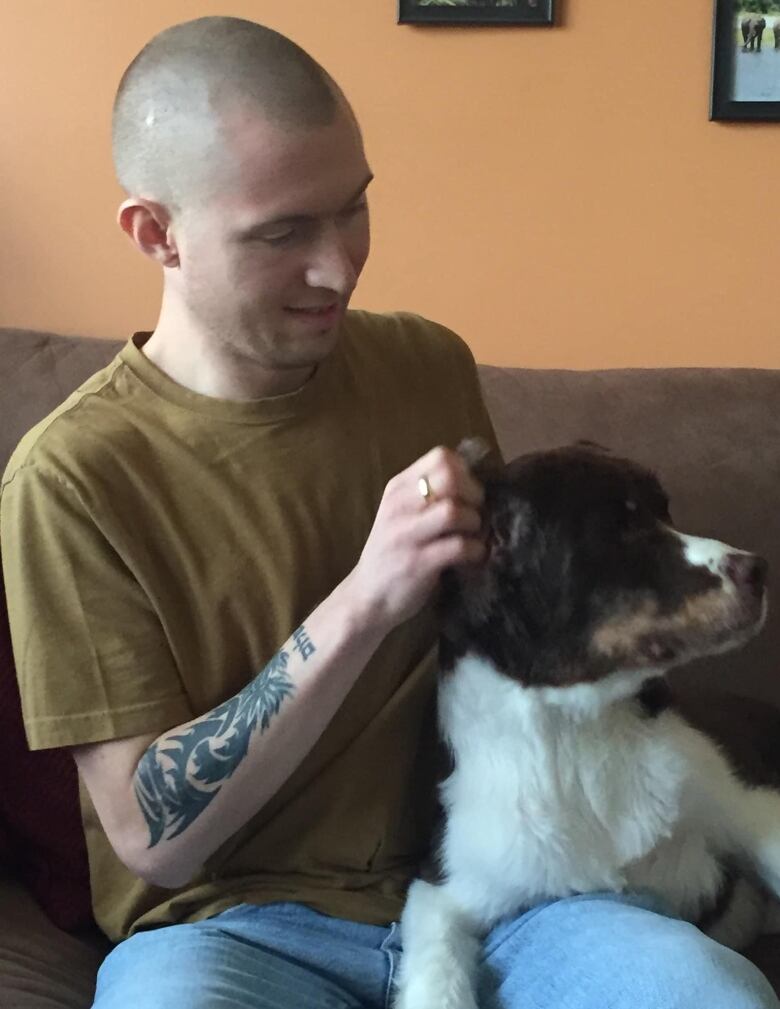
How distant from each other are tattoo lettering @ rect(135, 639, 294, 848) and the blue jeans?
0.45 feet

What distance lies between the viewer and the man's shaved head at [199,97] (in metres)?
1.22

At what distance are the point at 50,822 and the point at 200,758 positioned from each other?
37cm

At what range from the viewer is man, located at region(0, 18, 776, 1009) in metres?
1.19

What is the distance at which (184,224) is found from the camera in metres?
1.26

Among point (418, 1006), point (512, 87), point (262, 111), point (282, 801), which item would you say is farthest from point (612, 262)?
point (418, 1006)

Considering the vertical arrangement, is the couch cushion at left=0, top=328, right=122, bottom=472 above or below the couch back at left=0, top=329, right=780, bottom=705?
above

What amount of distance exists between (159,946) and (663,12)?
171 cm

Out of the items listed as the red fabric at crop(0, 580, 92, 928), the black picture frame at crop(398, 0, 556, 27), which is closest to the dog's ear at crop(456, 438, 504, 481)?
the red fabric at crop(0, 580, 92, 928)

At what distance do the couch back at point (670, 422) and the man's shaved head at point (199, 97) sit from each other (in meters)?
0.60

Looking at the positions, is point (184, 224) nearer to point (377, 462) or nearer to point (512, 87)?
point (377, 462)

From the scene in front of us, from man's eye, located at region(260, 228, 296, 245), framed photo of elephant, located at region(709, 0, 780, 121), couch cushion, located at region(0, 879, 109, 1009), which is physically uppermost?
framed photo of elephant, located at region(709, 0, 780, 121)

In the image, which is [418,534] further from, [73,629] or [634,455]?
[634,455]

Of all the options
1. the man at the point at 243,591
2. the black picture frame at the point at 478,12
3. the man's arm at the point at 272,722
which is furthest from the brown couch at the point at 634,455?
the black picture frame at the point at 478,12

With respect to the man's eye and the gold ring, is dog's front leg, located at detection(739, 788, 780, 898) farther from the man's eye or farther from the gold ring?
the man's eye
